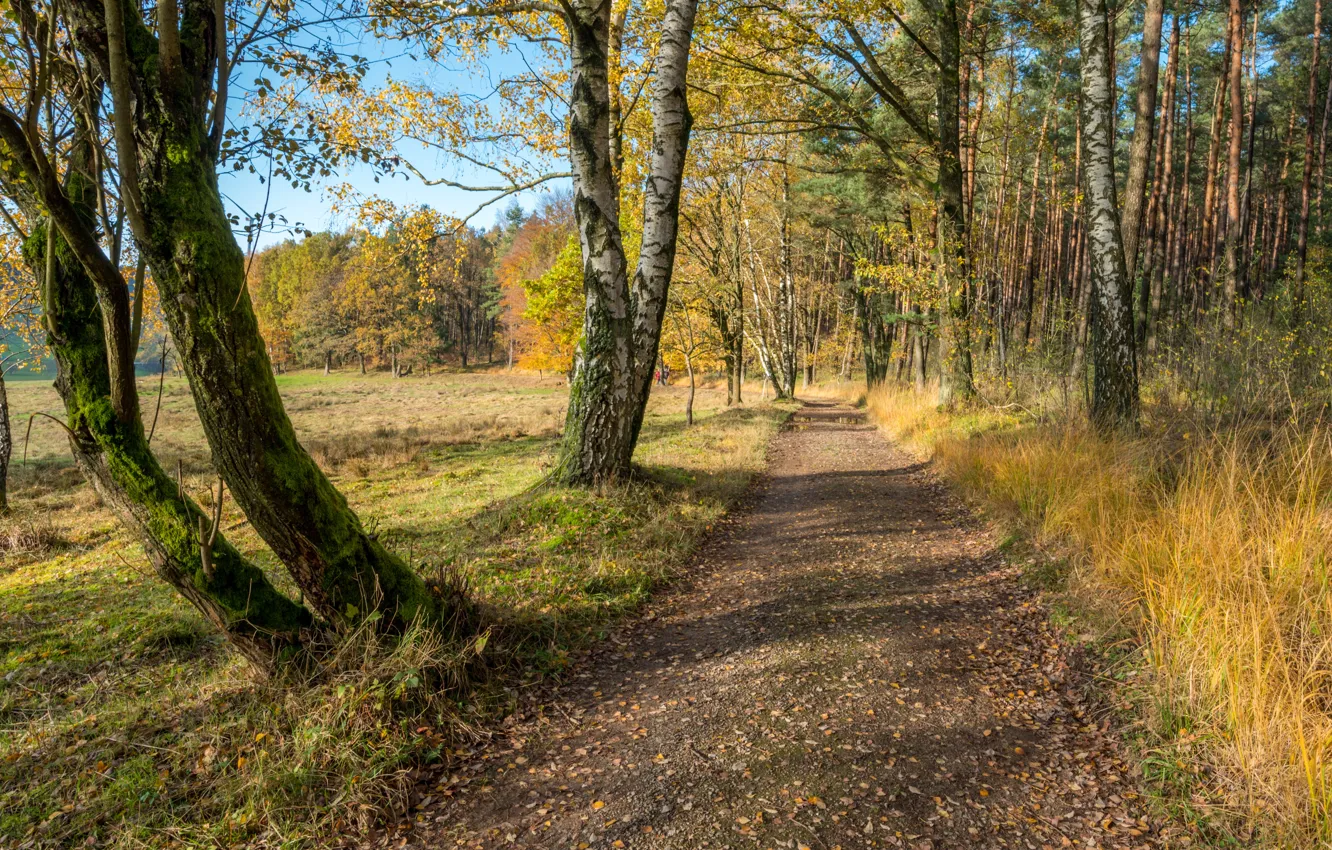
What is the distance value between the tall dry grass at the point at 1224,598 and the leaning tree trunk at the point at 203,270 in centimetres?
406

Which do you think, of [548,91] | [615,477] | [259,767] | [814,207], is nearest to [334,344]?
[814,207]

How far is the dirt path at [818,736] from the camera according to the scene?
2.78m

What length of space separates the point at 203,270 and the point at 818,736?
142 inches

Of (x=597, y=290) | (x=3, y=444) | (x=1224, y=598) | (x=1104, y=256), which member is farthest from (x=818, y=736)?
(x=3, y=444)

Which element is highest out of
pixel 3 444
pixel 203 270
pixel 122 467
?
pixel 203 270

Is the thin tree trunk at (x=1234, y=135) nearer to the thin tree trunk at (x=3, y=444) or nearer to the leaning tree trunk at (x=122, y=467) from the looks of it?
the leaning tree trunk at (x=122, y=467)

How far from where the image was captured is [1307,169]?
20.4 metres

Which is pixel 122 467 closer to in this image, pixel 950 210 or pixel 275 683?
pixel 275 683

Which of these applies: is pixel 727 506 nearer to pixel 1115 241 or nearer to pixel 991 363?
pixel 1115 241

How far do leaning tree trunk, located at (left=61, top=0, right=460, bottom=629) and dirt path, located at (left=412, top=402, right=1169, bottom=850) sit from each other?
1.48 m

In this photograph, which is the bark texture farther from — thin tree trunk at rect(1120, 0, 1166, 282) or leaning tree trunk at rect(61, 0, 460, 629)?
thin tree trunk at rect(1120, 0, 1166, 282)

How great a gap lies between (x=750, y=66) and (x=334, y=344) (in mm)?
57085

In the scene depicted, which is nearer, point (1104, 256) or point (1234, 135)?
point (1104, 256)

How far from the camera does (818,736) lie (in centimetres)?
338
